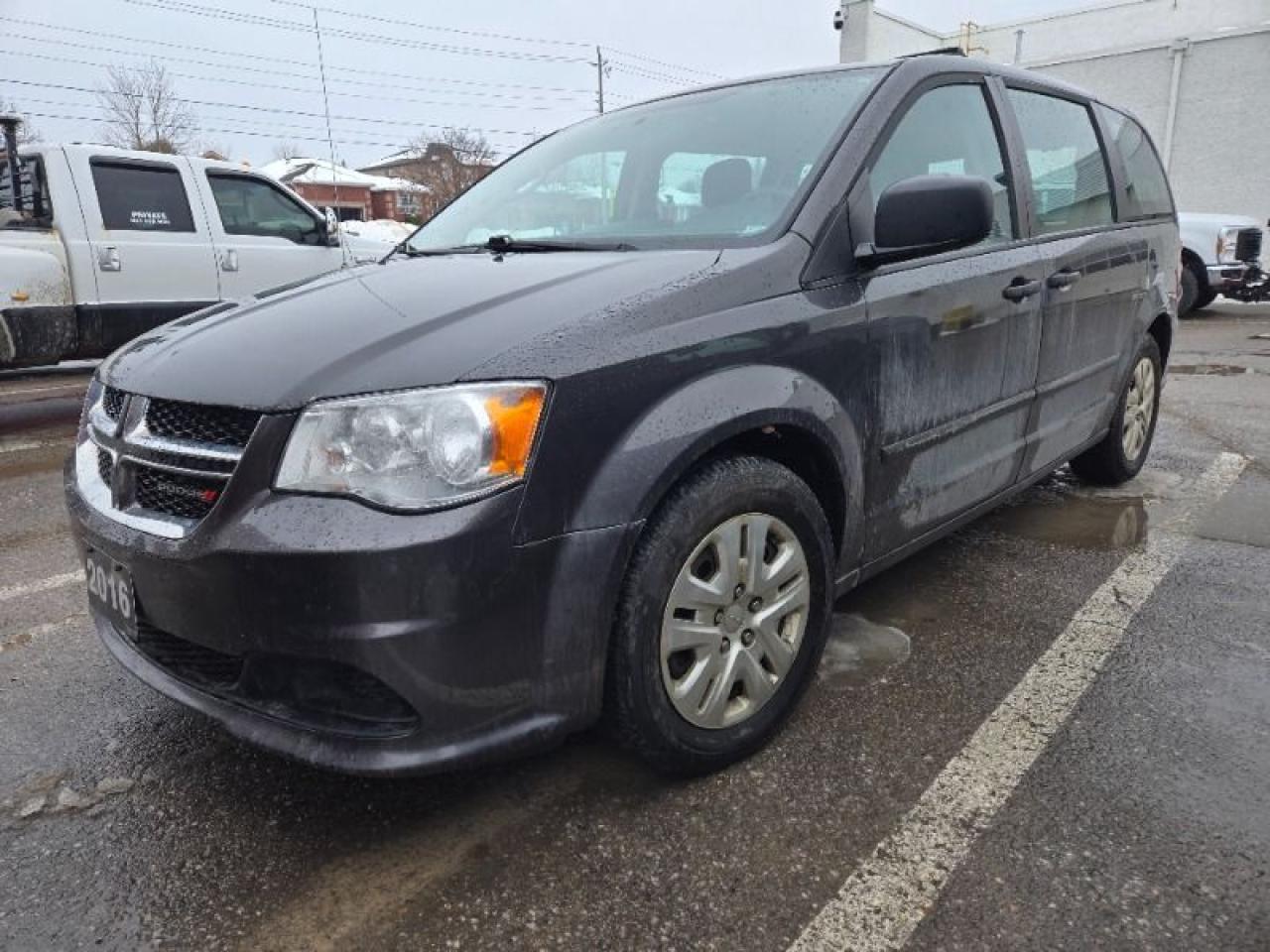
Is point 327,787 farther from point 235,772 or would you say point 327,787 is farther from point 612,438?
point 612,438

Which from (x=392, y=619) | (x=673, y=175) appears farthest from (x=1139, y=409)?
(x=392, y=619)

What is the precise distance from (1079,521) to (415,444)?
3.30 meters

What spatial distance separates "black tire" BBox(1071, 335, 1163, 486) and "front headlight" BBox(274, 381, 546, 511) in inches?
132

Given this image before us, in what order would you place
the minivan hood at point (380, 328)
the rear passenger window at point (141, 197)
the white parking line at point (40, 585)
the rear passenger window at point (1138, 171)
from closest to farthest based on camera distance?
the minivan hood at point (380, 328)
the white parking line at point (40, 585)
the rear passenger window at point (1138, 171)
the rear passenger window at point (141, 197)

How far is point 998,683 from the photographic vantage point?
2.56 meters

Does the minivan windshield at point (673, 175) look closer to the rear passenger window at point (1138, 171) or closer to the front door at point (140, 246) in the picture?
the rear passenger window at point (1138, 171)

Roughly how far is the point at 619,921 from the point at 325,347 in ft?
4.14

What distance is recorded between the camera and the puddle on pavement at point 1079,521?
3.75 metres

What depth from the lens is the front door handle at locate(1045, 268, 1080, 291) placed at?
10.4 feet

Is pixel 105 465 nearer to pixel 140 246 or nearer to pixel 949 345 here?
pixel 949 345

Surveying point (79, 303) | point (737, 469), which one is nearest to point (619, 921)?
point (737, 469)

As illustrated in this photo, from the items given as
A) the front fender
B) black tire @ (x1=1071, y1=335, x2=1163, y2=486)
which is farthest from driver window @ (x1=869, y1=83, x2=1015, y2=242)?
black tire @ (x1=1071, y1=335, x2=1163, y2=486)

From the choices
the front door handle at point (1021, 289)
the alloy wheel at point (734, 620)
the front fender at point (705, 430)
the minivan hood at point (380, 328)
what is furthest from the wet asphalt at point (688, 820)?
the front door handle at point (1021, 289)

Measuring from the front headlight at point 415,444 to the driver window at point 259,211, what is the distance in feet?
22.0
